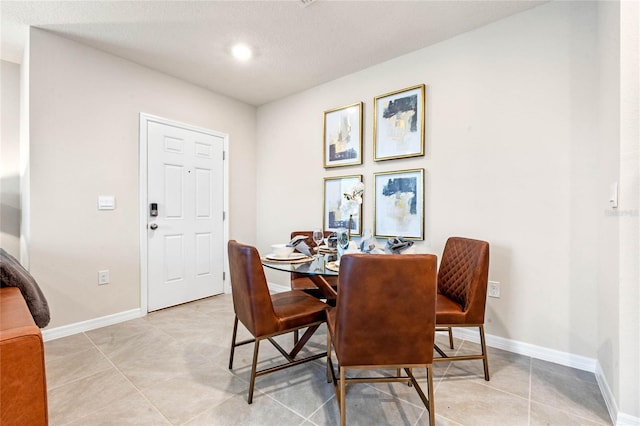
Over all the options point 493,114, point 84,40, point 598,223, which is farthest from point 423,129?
point 84,40

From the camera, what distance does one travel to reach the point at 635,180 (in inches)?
52.2

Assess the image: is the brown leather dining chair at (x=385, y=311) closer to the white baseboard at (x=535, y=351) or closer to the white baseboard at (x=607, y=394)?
the white baseboard at (x=607, y=394)

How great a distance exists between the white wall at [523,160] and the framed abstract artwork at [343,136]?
417mm

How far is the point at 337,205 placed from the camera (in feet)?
10.4

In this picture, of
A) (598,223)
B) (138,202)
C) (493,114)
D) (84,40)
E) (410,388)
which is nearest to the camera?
(410,388)

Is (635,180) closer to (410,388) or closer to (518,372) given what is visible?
(518,372)

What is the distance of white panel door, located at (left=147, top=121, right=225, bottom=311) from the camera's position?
118 inches

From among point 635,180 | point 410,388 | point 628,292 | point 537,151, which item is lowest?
point 410,388

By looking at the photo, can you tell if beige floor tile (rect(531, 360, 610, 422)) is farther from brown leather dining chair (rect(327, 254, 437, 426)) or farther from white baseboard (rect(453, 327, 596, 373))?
brown leather dining chair (rect(327, 254, 437, 426))

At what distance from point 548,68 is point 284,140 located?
2666mm

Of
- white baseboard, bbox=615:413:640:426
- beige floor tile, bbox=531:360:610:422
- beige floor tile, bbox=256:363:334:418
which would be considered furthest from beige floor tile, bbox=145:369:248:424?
white baseboard, bbox=615:413:640:426

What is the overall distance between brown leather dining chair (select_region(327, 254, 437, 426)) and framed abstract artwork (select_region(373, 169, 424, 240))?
138 centimetres

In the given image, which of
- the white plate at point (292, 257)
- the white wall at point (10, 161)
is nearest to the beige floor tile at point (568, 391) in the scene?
the white plate at point (292, 257)

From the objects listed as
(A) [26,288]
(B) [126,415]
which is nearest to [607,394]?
(B) [126,415]
